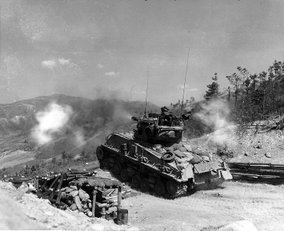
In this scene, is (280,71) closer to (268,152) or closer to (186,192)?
(268,152)

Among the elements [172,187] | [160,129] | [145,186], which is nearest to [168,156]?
[172,187]

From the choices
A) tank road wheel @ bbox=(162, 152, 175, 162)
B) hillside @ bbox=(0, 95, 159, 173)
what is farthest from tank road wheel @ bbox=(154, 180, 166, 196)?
hillside @ bbox=(0, 95, 159, 173)

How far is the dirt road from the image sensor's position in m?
12.5

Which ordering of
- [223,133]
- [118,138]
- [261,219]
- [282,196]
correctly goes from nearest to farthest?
[261,219], [282,196], [118,138], [223,133]

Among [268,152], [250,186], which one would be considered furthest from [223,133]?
[250,186]

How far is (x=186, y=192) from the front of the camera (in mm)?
17031

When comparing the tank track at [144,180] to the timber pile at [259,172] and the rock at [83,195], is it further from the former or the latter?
the timber pile at [259,172]

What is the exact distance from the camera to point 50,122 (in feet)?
293

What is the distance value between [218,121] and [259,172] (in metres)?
17.7

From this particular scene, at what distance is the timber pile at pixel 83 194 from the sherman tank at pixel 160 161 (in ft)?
7.43

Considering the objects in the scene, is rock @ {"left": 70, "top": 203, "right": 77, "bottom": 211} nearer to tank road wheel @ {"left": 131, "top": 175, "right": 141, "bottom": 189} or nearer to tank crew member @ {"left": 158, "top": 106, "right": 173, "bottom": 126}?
tank road wheel @ {"left": 131, "top": 175, "right": 141, "bottom": 189}

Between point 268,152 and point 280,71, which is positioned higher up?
point 280,71

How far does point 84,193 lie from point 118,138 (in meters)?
5.46

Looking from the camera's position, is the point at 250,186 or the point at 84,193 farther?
the point at 250,186
